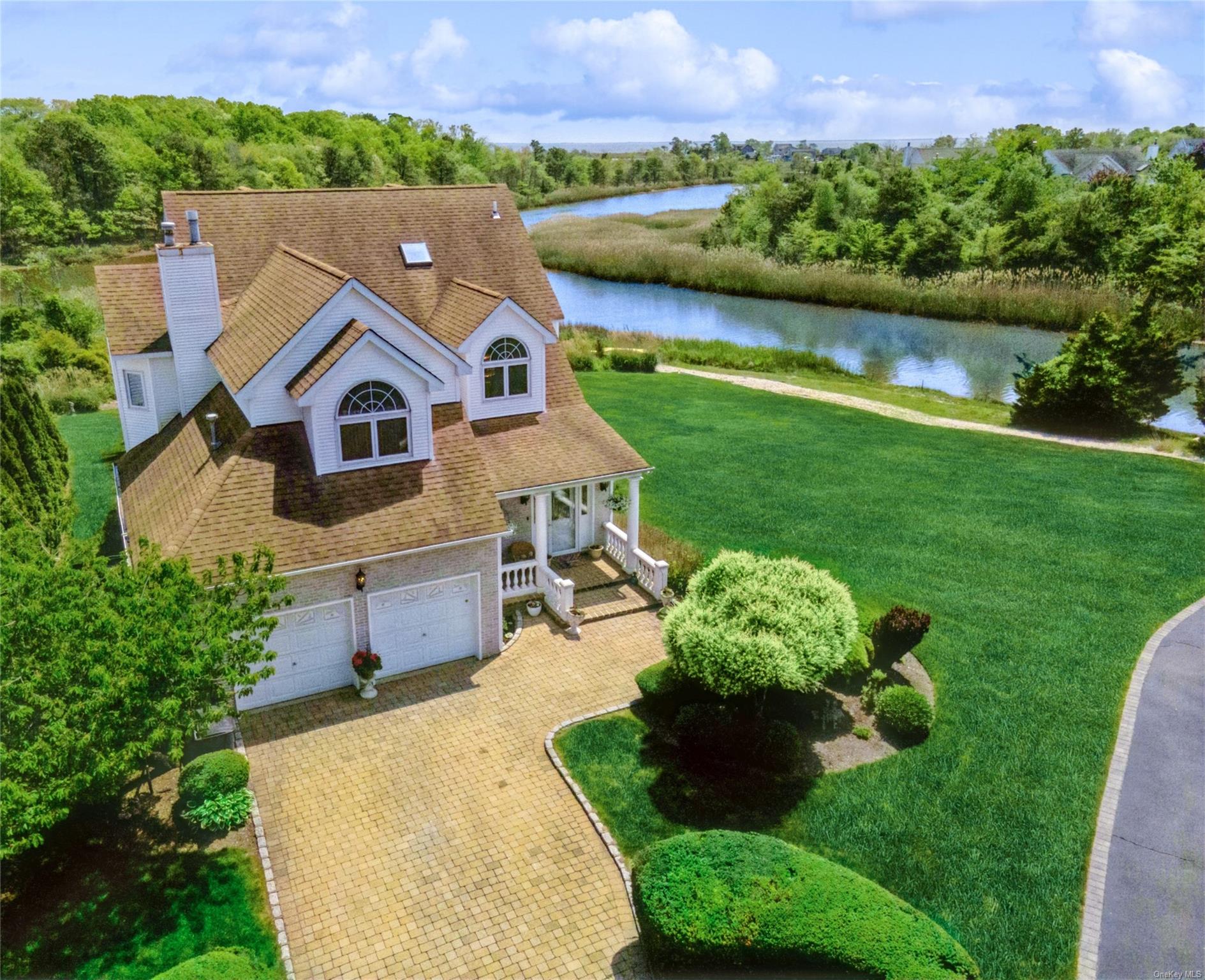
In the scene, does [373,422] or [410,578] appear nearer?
[410,578]

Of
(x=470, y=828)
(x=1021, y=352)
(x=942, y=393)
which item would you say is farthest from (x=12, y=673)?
(x=1021, y=352)

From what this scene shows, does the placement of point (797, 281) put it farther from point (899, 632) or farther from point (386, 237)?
point (899, 632)

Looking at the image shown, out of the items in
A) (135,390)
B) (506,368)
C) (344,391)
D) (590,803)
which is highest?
(344,391)

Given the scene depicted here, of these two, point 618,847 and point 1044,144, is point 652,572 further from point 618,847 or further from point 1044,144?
point 1044,144

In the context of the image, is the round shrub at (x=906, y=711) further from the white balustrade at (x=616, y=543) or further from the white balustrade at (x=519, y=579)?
the white balustrade at (x=519, y=579)

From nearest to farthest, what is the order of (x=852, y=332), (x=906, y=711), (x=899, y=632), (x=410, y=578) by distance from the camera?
(x=906, y=711)
(x=410, y=578)
(x=899, y=632)
(x=852, y=332)

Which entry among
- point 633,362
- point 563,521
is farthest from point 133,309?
point 633,362
